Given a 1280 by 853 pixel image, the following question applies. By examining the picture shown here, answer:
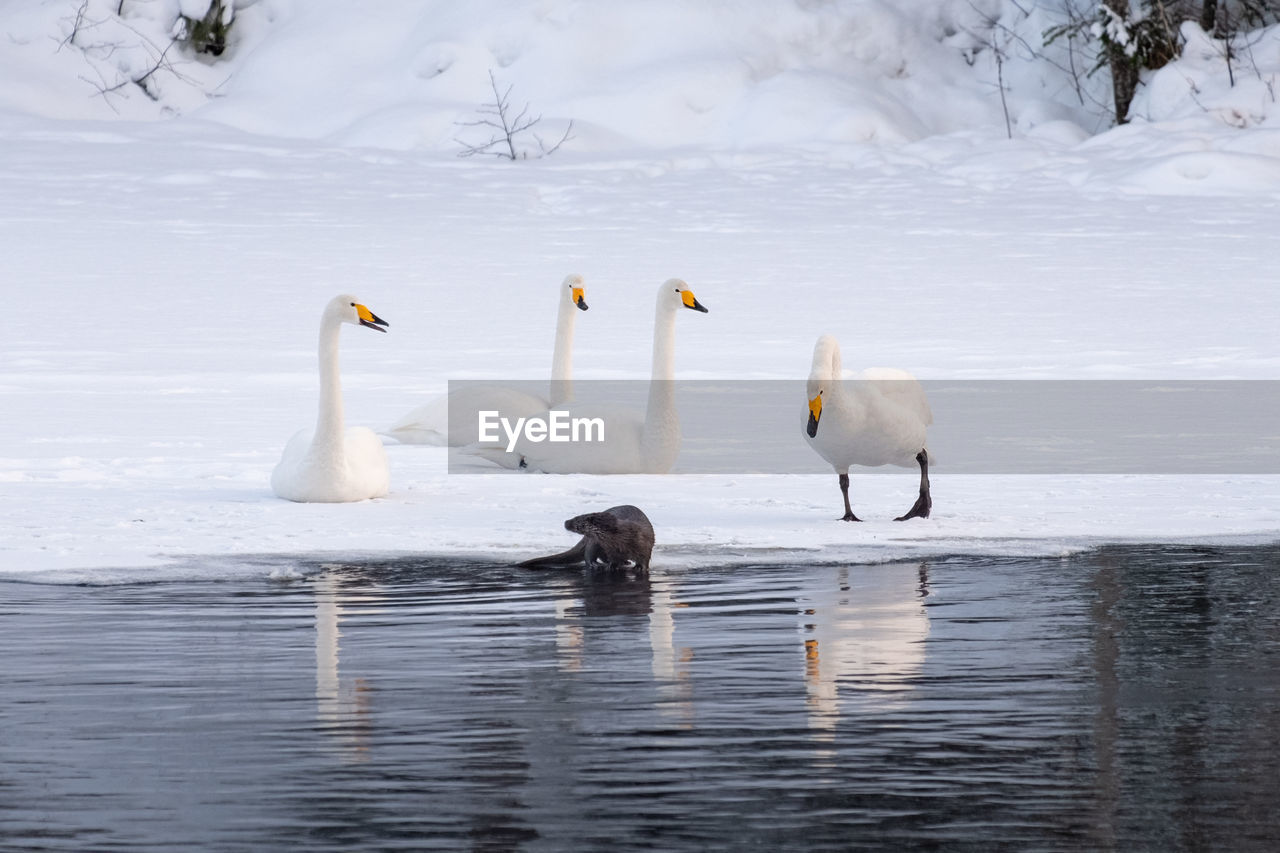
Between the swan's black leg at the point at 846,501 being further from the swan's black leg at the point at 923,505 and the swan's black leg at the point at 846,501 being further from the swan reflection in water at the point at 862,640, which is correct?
the swan reflection in water at the point at 862,640

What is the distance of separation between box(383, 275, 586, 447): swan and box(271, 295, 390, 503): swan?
1.45 metres

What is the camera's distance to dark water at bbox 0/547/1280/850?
10.9ft

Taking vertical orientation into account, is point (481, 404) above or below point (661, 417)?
above

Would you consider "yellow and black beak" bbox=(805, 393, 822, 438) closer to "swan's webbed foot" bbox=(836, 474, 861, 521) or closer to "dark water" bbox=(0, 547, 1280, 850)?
"swan's webbed foot" bbox=(836, 474, 861, 521)

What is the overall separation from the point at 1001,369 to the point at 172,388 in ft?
16.0

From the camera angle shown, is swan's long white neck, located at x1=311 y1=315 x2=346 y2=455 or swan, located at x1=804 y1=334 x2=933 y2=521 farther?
swan's long white neck, located at x1=311 y1=315 x2=346 y2=455

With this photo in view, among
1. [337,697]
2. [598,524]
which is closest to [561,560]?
[598,524]

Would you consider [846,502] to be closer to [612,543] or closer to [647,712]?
[612,543]

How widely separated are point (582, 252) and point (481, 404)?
767 centimetres

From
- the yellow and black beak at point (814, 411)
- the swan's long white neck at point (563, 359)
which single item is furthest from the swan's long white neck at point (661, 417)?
the yellow and black beak at point (814, 411)

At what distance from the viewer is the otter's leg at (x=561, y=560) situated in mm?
6141

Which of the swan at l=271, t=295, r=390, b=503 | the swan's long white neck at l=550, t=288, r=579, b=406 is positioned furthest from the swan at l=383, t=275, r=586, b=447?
the swan at l=271, t=295, r=390, b=503

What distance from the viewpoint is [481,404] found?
9.18m

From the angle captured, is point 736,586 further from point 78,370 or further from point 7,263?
point 7,263
